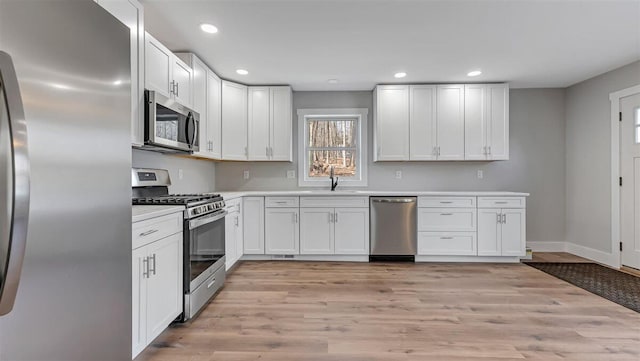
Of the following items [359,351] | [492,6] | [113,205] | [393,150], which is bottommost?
[359,351]

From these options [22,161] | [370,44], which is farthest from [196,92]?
[22,161]

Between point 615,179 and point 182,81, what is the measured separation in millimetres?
4984

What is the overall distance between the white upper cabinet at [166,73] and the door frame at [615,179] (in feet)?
15.9

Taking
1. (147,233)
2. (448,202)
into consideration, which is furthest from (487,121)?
(147,233)

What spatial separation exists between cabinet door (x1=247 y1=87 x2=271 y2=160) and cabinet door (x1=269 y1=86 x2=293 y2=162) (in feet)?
0.22

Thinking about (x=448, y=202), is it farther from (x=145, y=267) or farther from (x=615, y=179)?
(x=145, y=267)

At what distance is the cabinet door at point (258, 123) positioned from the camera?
13.6 feet

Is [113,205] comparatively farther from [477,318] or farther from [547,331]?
[547,331]

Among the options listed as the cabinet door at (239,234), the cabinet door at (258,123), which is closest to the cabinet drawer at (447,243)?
the cabinet door at (239,234)

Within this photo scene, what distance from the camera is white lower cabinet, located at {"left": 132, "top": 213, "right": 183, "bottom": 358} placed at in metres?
1.63

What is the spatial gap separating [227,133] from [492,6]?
3.04 m

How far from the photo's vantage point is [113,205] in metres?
1.08

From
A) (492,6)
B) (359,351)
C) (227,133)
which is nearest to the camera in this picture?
(359,351)

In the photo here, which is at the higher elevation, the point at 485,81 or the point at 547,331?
the point at 485,81
